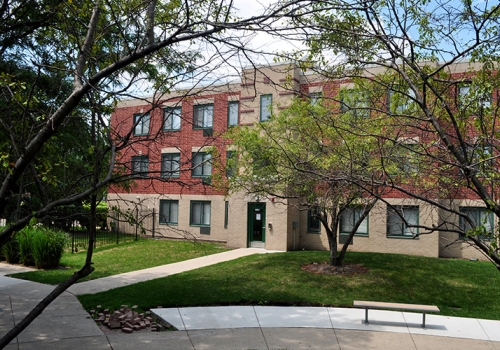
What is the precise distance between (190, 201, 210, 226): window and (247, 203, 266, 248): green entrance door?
3645mm

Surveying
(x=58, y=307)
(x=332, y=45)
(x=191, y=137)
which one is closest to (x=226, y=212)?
(x=191, y=137)

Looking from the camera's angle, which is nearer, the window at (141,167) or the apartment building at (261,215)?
the window at (141,167)

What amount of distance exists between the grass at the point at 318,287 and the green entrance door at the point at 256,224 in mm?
6804

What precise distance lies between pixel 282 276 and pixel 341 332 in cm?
560

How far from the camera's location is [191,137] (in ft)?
90.7

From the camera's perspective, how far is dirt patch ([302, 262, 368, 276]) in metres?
15.3

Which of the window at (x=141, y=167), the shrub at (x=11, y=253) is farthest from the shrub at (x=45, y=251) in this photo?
the window at (x=141, y=167)

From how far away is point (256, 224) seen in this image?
962 inches

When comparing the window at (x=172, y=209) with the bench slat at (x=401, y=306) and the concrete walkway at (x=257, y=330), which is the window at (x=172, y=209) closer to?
the concrete walkway at (x=257, y=330)

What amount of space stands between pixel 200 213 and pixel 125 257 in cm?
832

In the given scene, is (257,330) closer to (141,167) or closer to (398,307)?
(398,307)

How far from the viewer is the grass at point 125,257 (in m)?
Answer: 14.8

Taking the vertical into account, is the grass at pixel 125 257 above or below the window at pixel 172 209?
below

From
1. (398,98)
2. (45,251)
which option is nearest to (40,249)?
(45,251)
